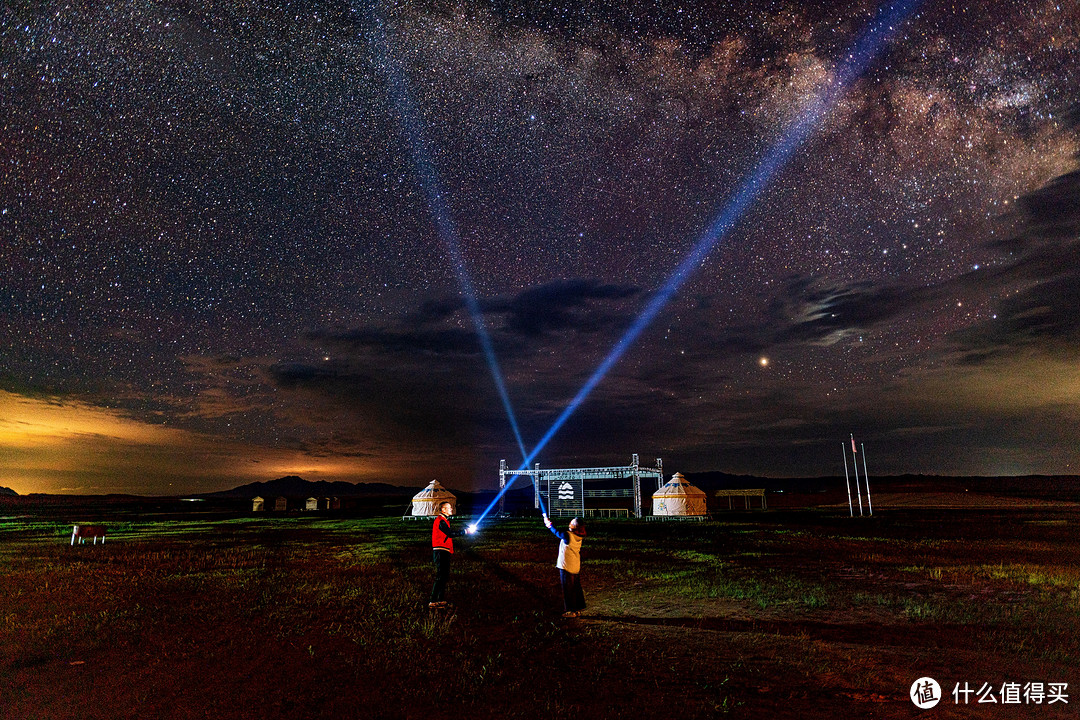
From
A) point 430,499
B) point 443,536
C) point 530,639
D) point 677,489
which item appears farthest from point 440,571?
point 430,499

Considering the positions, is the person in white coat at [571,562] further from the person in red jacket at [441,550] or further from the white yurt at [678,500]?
the white yurt at [678,500]

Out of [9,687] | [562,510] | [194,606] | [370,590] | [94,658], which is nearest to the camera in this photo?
[9,687]

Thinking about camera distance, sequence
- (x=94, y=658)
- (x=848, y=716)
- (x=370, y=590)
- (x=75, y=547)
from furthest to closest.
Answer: (x=75, y=547) < (x=370, y=590) < (x=94, y=658) < (x=848, y=716)

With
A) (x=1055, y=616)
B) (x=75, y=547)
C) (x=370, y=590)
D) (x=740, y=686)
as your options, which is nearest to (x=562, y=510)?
(x=75, y=547)

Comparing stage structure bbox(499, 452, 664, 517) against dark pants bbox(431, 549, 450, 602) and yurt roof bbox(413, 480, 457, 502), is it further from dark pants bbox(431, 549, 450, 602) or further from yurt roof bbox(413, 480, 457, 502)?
dark pants bbox(431, 549, 450, 602)

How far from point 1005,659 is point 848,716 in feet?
13.1

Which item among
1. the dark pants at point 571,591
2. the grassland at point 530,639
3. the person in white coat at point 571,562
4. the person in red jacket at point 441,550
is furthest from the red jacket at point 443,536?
the dark pants at point 571,591

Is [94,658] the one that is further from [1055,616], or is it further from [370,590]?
[1055,616]

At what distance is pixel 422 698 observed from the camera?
6.74 metres

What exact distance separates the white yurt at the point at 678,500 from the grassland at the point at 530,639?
101 feet

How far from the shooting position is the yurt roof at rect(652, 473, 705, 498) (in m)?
50.4

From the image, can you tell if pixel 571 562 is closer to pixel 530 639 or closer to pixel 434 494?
pixel 530 639

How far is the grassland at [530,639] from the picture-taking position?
21.9 ft

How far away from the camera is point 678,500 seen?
5006 centimetres
